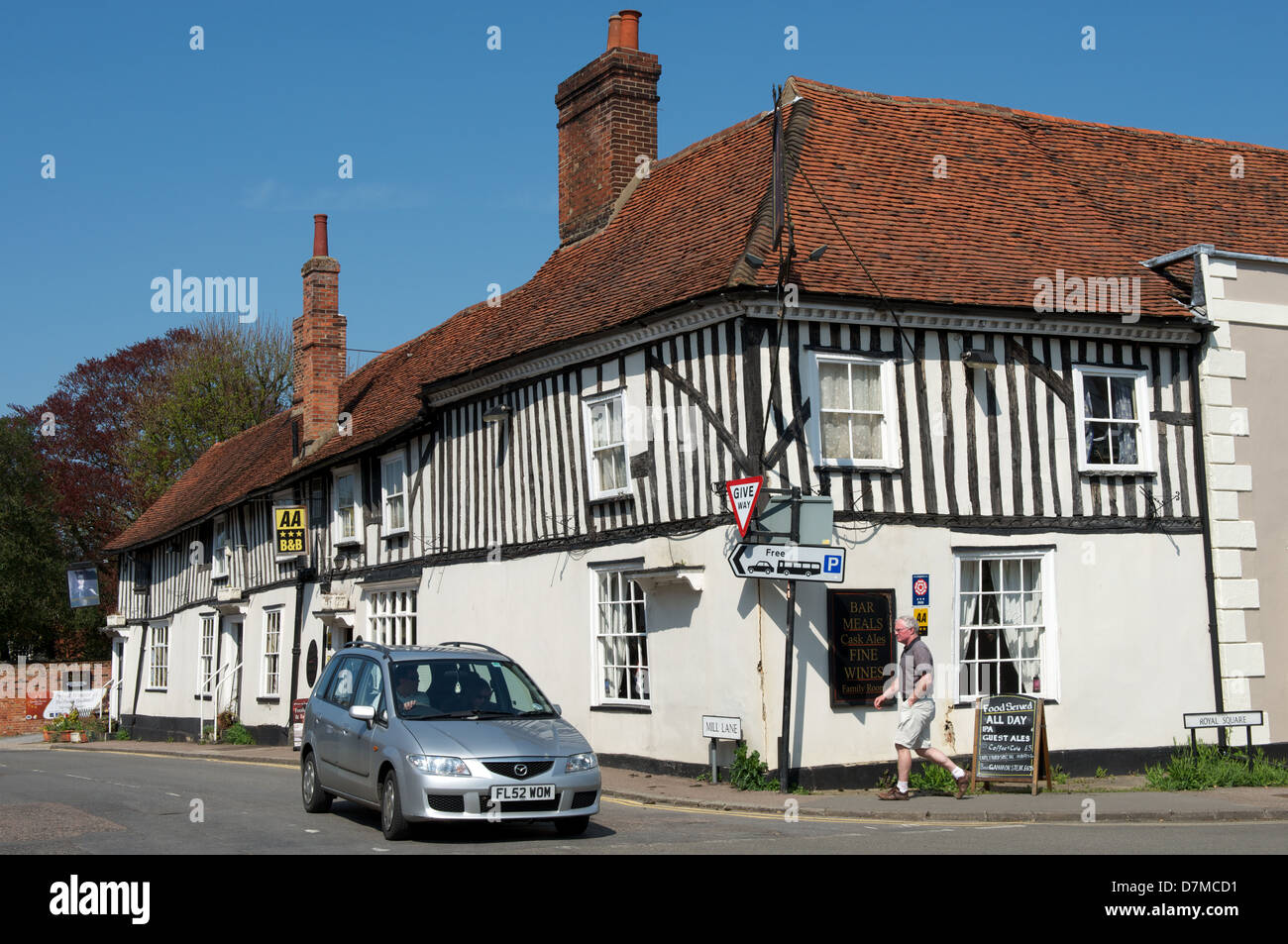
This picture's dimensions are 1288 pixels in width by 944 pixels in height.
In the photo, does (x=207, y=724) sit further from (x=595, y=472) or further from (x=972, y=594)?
(x=972, y=594)

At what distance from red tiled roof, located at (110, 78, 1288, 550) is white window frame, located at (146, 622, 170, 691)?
15.3m

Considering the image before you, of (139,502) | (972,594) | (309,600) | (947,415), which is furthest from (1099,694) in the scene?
(139,502)

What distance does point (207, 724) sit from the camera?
102 feet

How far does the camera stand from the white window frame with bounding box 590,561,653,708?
17125 mm

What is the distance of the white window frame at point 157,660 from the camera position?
35438 millimetres

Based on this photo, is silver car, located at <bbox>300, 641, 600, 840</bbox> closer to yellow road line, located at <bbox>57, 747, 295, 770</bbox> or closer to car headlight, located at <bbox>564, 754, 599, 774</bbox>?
car headlight, located at <bbox>564, 754, 599, 774</bbox>

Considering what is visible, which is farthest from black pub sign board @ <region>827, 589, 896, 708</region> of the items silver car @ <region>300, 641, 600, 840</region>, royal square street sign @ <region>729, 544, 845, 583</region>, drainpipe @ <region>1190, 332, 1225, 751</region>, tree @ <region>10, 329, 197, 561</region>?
tree @ <region>10, 329, 197, 561</region>

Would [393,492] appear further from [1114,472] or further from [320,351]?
[1114,472]

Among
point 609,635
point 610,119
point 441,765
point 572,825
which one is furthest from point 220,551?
point 441,765

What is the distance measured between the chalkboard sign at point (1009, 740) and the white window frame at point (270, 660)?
17207mm

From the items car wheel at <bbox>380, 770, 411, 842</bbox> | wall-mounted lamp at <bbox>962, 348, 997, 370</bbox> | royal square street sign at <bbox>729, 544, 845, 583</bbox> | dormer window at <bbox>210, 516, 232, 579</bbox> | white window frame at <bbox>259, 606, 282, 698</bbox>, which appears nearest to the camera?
car wheel at <bbox>380, 770, 411, 842</bbox>

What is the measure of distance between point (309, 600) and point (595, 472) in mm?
10979

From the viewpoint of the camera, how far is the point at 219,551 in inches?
1276

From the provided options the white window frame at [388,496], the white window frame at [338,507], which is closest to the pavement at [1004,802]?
the white window frame at [388,496]
